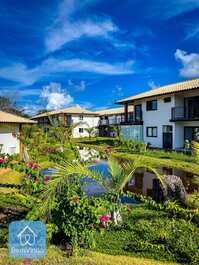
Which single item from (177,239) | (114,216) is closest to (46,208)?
(114,216)

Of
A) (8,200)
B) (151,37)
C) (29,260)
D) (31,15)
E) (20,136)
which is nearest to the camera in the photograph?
(29,260)

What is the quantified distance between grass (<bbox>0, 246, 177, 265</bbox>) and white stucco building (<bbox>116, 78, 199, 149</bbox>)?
1901 centimetres

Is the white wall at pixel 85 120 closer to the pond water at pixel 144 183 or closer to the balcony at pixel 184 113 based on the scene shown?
the balcony at pixel 184 113

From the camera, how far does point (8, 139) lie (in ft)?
64.2

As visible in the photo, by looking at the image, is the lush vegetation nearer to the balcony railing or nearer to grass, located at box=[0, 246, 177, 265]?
grass, located at box=[0, 246, 177, 265]

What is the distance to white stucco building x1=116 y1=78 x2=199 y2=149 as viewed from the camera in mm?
23311

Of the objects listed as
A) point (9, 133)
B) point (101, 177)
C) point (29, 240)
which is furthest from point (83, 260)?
point (9, 133)

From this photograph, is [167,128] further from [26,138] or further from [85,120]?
[85,120]

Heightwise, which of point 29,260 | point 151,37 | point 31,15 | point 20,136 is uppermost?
point 151,37

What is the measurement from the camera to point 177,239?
17.7ft

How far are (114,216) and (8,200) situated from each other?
167 inches

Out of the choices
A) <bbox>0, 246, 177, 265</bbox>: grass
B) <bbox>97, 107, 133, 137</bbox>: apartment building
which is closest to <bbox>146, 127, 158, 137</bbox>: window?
<bbox>97, 107, 133, 137</bbox>: apartment building

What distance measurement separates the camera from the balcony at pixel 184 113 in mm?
22834

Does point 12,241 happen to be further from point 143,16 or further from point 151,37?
point 151,37
